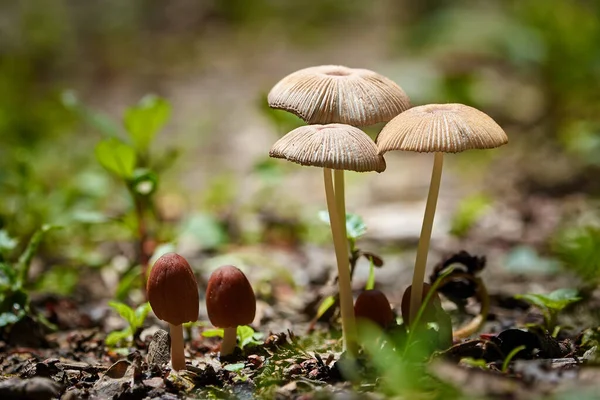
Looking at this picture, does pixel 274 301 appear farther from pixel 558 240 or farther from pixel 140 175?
pixel 558 240

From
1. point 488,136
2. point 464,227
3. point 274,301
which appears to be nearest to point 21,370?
point 274,301

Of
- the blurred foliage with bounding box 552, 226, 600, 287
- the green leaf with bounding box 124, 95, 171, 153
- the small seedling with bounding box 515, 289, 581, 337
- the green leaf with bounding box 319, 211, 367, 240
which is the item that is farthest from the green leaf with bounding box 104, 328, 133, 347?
the blurred foliage with bounding box 552, 226, 600, 287

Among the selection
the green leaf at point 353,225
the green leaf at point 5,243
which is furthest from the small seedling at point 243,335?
the green leaf at point 5,243

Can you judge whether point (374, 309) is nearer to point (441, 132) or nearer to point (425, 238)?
point (425, 238)

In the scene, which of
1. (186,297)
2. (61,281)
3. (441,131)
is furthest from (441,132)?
(61,281)

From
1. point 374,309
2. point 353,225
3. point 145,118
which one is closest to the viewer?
point 374,309

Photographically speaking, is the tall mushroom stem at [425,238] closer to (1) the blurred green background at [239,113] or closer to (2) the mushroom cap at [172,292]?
(2) the mushroom cap at [172,292]

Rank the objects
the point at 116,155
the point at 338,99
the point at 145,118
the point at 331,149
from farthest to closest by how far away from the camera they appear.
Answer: the point at 145,118 < the point at 116,155 < the point at 338,99 < the point at 331,149

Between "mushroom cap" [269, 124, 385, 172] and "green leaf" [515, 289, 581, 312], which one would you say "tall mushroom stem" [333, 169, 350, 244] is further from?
"green leaf" [515, 289, 581, 312]

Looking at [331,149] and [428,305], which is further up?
[331,149]
